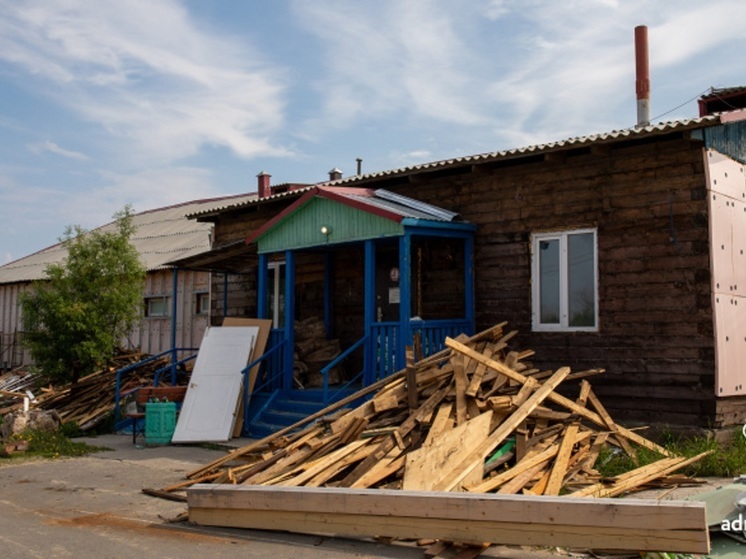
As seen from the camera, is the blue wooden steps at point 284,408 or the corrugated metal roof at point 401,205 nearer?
the corrugated metal roof at point 401,205

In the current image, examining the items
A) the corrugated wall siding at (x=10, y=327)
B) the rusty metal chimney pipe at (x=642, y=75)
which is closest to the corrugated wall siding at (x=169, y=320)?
the corrugated wall siding at (x=10, y=327)

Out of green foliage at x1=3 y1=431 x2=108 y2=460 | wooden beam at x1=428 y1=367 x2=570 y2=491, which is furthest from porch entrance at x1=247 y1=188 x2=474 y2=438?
green foliage at x1=3 y1=431 x2=108 y2=460

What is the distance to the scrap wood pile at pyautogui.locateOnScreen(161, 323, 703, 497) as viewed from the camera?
7.75 metres

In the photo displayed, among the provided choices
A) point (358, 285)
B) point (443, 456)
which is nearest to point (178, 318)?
point (358, 285)

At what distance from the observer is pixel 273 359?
14148 mm

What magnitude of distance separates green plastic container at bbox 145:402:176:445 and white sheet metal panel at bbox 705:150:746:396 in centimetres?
833

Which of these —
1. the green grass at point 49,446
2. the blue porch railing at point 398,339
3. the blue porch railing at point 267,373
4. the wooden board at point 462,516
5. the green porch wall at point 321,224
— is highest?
the green porch wall at point 321,224

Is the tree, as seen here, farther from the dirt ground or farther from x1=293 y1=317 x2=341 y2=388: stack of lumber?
the dirt ground

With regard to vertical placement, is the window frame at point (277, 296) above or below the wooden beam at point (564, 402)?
above

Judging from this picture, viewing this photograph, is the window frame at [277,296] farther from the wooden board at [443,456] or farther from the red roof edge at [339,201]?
the wooden board at [443,456]

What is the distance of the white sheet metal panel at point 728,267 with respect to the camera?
32.6 ft

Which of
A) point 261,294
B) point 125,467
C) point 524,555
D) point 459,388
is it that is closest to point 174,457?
point 125,467

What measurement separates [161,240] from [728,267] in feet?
73.0

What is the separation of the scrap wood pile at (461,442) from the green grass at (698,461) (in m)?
0.12
